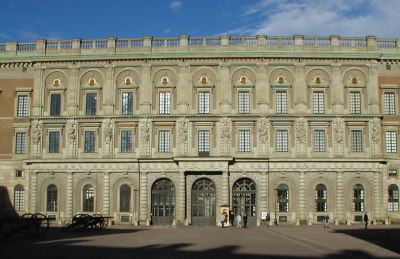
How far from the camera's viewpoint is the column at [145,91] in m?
56.5

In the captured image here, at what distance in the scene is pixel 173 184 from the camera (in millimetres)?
55594

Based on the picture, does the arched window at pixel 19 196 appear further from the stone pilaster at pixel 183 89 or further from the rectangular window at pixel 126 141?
the stone pilaster at pixel 183 89

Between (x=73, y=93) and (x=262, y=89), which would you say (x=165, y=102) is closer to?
(x=73, y=93)

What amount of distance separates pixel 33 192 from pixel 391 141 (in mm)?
37333

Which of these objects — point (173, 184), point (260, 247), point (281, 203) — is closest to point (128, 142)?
point (173, 184)

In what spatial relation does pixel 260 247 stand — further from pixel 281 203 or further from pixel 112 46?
pixel 112 46

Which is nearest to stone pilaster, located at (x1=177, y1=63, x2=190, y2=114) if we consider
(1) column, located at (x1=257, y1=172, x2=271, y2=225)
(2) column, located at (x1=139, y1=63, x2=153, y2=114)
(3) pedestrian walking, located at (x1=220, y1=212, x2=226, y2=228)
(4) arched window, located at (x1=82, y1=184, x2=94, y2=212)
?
(2) column, located at (x1=139, y1=63, x2=153, y2=114)

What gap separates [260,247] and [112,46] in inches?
1319

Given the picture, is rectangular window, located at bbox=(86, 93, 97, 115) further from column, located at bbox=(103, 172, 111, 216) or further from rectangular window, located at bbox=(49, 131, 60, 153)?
column, located at bbox=(103, 172, 111, 216)

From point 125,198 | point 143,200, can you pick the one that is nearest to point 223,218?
point 143,200

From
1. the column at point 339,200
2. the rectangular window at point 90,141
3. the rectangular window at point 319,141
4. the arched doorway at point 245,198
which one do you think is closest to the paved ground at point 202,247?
the arched doorway at point 245,198

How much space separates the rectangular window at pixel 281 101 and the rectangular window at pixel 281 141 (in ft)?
7.45

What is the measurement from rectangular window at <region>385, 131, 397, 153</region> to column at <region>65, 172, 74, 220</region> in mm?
32595

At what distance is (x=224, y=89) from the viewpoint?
5641cm
